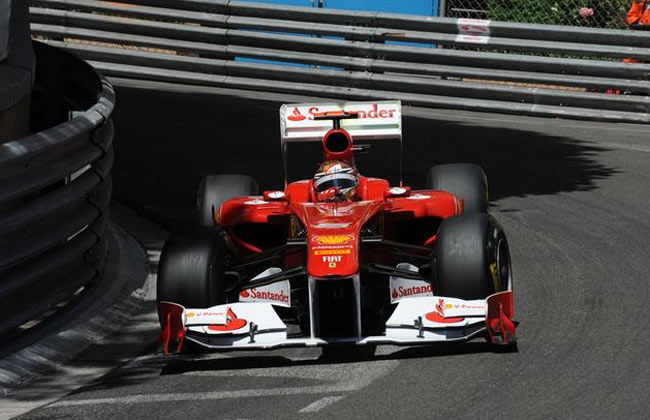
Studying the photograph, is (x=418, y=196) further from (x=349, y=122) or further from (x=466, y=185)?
(x=349, y=122)

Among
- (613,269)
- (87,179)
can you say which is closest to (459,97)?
(613,269)

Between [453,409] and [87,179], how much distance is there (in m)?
3.17

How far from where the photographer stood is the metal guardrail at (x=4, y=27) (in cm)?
919

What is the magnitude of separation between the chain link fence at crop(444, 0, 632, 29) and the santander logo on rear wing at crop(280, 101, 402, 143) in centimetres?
945

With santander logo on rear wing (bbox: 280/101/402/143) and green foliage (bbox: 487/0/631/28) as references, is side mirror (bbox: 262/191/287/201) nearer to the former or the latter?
santander logo on rear wing (bbox: 280/101/402/143)

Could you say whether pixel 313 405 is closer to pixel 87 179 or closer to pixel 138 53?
pixel 87 179

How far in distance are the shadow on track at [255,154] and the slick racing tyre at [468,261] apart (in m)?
3.60

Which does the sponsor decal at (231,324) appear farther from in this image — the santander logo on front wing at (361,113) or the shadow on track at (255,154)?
the shadow on track at (255,154)

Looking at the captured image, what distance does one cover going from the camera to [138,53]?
19656 mm

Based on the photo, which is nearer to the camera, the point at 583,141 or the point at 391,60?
the point at 583,141

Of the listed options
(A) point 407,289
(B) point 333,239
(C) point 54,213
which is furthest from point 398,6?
(B) point 333,239

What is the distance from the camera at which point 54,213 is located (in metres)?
8.16

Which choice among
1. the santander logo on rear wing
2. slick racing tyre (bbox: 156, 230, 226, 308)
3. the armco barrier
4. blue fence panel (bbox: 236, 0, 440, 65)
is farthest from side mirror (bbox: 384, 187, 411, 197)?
blue fence panel (bbox: 236, 0, 440, 65)

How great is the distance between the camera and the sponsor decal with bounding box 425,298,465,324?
25.0ft
